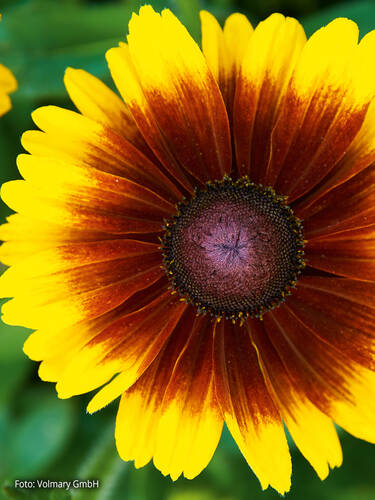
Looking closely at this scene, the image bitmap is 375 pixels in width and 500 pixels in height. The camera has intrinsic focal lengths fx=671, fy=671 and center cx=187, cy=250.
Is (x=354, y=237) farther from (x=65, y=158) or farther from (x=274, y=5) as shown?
(x=274, y=5)

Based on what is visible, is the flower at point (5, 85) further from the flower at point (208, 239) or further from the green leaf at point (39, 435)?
the green leaf at point (39, 435)

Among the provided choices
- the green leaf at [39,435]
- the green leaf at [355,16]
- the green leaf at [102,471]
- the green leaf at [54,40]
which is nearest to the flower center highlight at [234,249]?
the green leaf at [102,471]

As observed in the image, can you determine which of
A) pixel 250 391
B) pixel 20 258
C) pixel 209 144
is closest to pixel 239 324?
pixel 250 391

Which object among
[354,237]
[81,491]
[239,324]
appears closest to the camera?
[354,237]

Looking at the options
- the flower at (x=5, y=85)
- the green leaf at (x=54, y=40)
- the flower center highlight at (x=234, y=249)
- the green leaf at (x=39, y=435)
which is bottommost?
the green leaf at (x=39, y=435)

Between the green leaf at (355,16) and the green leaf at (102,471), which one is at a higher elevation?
the green leaf at (355,16)

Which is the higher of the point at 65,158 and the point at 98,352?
the point at 65,158

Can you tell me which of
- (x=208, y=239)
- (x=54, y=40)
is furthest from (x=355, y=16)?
(x=208, y=239)
